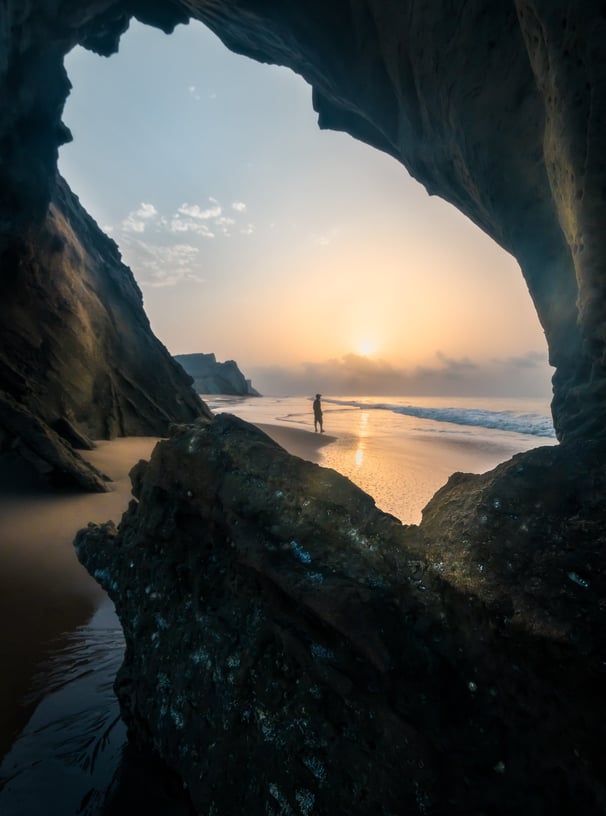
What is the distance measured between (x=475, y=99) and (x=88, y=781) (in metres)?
6.88

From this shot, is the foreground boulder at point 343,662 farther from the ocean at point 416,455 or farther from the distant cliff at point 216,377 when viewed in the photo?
the distant cliff at point 216,377

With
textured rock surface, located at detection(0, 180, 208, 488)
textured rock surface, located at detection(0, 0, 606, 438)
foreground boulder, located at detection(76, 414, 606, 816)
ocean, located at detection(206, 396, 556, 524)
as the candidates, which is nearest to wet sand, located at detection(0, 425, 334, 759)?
textured rock surface, located at detection(0, 180, 208, 488)

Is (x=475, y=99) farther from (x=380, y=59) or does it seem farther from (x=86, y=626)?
(x=86, y=626)

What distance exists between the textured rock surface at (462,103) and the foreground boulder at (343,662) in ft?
4.65

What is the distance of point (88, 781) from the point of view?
6.92 ft

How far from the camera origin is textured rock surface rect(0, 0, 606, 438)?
2.66m

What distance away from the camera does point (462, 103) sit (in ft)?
15.2

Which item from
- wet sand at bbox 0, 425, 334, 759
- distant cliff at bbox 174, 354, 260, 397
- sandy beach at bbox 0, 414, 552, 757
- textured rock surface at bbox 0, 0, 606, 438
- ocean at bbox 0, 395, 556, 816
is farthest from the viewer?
distant cliff at bbox 174, 354, 260, 397

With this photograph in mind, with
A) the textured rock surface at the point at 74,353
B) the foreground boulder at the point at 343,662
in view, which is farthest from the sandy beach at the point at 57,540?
the foreground boulder at the point at 343,662

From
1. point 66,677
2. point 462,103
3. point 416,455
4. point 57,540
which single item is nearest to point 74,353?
point 57,540

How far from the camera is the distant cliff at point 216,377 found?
65.5 m

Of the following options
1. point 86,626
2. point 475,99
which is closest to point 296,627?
point 86,626

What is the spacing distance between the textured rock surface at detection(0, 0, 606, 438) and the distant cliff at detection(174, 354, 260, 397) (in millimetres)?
56058

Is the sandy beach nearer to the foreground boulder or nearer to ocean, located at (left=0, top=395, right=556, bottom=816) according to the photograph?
ocean, located at (left=0, top=395, right=556, bottom=816)
